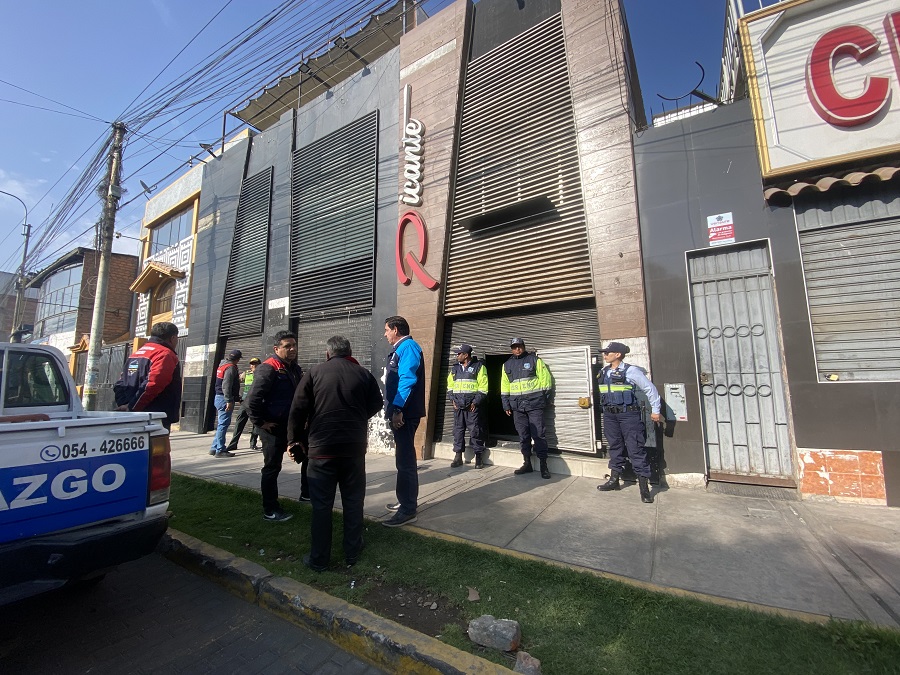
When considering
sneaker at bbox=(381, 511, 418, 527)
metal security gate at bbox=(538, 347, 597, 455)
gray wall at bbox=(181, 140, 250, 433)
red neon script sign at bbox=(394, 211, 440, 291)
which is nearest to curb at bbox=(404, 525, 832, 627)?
sneaker at bbox=(381, 511, 418, 527)

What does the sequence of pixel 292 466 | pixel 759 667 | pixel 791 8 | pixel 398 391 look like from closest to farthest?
pixel 759 667
pixel 398 391
pixel 791 8
pixel 292 466

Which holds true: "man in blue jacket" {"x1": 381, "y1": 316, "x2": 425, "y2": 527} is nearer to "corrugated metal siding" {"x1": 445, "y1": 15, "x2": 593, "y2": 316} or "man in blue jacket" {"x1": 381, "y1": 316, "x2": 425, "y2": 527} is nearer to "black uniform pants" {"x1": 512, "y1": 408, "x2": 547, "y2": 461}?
"black uniform pants" {"x1": 512, "y1": 408, "x2": 547, "y2": 461}

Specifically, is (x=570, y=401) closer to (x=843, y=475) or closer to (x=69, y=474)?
(x=843, y=475)

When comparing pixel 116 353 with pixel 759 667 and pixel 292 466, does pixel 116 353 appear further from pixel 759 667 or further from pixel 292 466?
pixel 759 667

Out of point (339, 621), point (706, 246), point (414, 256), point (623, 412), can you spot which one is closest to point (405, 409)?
point (339, 621)

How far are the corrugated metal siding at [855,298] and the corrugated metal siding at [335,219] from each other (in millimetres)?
6725

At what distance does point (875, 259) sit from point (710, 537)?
3652mm

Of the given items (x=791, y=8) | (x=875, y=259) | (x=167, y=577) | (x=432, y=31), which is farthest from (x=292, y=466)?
(x=791, y=8)

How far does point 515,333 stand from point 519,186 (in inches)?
94.2

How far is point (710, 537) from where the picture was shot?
3.47m

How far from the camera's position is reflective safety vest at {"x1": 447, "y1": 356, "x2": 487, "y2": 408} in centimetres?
613

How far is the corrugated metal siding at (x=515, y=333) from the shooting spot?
5945 mm

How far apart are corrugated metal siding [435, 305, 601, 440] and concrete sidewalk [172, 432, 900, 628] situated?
5.46 ft

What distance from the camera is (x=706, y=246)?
Result: 5.12 m
